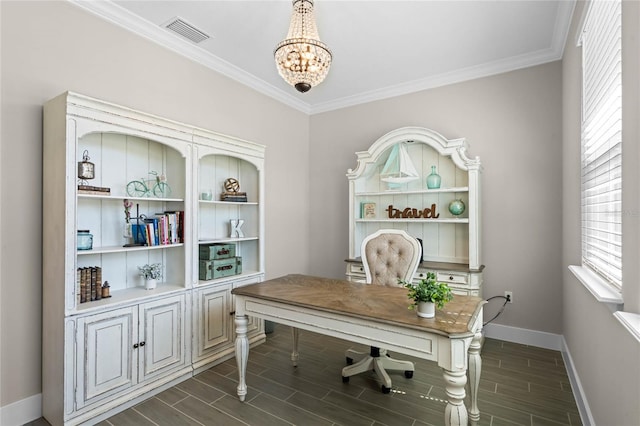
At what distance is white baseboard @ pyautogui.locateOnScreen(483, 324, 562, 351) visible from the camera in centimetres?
313

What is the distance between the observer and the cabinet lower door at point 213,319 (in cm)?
278

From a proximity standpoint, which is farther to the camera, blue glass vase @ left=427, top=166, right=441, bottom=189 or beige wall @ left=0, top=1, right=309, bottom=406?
blue glass vase @ left=427, top=166, right=441, bottom=189

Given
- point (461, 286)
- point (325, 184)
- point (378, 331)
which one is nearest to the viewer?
point (378, 331)

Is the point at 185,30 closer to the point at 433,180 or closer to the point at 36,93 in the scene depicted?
the point at 36,93

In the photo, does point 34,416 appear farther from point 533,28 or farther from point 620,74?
point 533,28

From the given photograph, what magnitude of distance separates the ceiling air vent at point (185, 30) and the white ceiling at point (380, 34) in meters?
0.05

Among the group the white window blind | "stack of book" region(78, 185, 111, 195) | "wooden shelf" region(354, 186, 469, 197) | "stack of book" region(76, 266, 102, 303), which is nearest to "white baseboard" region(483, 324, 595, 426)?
the white window blind

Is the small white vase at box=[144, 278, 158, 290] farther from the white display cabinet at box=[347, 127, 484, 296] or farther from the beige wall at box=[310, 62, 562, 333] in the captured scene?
the beige wall at box=[310, 62, 562, 333]

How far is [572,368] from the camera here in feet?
8.25

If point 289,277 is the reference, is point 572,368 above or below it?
below

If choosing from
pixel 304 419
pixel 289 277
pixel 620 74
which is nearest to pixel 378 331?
pixel 304 419

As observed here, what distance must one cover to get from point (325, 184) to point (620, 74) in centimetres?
335

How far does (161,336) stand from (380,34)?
3061 mm

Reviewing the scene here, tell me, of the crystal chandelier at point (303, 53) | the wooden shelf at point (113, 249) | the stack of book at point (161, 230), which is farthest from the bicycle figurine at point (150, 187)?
the crystal chandelier at point (303, 53)
